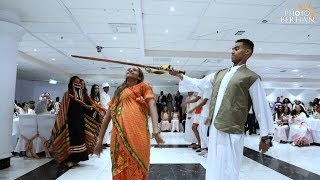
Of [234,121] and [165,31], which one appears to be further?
[165,31]

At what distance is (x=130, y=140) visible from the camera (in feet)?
7.42

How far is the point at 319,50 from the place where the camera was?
9062mm

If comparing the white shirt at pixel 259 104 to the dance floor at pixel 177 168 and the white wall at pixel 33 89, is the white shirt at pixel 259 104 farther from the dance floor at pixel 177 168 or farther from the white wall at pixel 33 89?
the white wall at pixel 33 89

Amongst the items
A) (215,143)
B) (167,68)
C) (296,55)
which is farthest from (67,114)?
(296,55)

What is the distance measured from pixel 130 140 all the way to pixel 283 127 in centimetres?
698

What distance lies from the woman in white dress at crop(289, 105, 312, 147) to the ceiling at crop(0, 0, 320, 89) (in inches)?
82.3

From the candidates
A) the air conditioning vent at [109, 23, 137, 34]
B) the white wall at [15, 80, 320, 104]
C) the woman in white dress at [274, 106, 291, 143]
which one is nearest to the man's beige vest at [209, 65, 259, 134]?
the air conditioning vent at [109, 23, 137, 34]

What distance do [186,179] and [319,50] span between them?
7.75m

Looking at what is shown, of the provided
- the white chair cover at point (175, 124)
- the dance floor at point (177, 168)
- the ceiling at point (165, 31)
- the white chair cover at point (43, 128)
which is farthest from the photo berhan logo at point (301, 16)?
the white chair cover at point (175, 124)

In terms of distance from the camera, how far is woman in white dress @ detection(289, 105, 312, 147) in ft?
24.1

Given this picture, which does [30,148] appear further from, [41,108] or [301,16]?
[301,16]

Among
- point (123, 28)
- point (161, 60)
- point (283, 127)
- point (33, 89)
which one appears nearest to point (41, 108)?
point (123, 28)

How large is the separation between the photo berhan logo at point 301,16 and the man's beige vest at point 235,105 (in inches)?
150

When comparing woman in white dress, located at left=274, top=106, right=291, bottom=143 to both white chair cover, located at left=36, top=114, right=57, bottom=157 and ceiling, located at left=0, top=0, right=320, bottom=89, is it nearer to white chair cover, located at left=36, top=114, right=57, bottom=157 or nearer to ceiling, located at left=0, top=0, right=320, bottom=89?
ceiling, located at left=0, top=0, right=320, bottom=89
